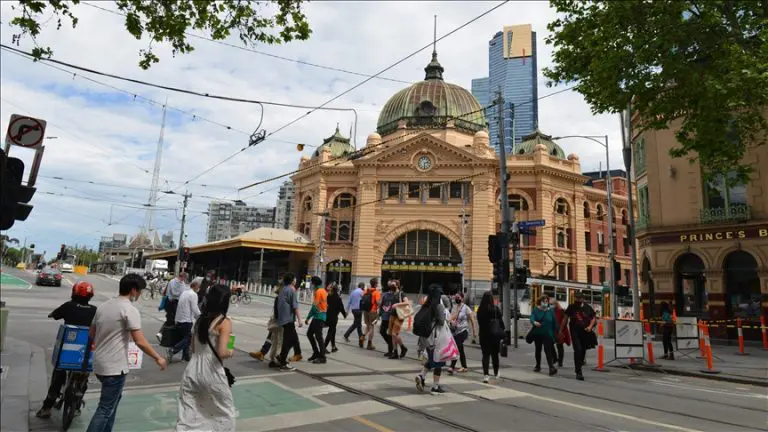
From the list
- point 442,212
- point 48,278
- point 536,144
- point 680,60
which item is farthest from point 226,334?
point 536,144

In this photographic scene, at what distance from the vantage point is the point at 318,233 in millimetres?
52000

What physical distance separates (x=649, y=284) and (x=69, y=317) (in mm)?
24144

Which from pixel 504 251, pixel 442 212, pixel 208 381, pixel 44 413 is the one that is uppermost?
pixel 442 212

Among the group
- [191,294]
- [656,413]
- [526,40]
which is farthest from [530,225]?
[191,294]

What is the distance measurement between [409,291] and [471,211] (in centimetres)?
995

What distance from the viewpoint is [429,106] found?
5412 cm

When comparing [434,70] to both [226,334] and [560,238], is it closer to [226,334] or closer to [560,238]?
[560,238]

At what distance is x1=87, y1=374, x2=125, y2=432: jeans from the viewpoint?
4545 mm

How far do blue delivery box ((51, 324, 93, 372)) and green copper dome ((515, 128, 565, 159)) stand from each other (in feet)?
164

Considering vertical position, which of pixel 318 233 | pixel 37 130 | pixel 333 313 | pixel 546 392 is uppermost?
pixel 318 233

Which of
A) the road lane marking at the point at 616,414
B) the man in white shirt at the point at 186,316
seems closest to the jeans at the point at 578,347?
the road lane marking at the point at 616,414

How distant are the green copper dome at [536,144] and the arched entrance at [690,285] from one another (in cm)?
3051

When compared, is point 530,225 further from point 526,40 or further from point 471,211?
point 471,211

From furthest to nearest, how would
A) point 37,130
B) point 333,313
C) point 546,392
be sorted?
point 333,313 → point 546,392 → point 37,130
